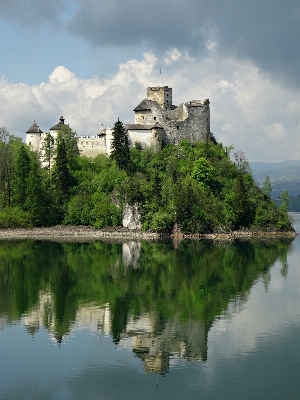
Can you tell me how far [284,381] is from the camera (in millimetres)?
19469

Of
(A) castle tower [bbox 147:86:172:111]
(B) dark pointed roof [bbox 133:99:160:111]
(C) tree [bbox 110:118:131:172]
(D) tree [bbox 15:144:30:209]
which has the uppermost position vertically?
(A) castle tower [bbox 147:86:172:111]

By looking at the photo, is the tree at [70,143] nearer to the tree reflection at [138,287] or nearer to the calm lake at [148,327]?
the tree reflection at [138,287]

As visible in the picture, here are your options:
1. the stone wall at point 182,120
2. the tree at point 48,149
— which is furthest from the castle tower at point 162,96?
the tree at point 48,149

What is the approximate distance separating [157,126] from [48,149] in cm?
1145

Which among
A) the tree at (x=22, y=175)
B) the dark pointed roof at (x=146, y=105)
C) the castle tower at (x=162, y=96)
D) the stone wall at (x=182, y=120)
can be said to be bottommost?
the tree at (x=22, y=175)

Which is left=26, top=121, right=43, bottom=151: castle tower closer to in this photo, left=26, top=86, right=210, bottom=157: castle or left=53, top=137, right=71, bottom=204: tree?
left=26, top=86, right=210, bottom=157: castle

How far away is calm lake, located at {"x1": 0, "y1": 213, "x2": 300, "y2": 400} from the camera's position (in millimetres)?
19016

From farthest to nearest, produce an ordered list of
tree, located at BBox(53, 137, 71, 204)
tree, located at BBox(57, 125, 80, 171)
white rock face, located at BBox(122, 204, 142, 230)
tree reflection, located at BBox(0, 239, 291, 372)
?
tree, located at BBox(57, 125, 80, 171)
tree, located at BBox(53, 137, 71, 204)
white rock face, located at BBox(122, 204, 142, 230)
tree reflection, located at BBox(0, 239, 291, 372)

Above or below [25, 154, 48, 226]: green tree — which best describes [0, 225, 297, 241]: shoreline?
below

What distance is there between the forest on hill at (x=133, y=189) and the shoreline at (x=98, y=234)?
0.60 m

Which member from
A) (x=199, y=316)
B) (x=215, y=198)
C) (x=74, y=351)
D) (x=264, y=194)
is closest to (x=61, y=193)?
(x=215, y=198)

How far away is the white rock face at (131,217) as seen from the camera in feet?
197

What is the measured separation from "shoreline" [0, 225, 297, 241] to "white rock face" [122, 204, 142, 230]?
555mm

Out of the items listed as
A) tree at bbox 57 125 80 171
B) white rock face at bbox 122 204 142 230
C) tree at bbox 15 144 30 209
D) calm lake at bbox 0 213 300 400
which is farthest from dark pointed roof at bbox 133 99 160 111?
calm lake at bbox 0 213 300 400
